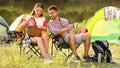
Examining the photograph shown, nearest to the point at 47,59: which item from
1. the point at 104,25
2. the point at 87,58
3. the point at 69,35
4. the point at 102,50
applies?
the point at 69,35

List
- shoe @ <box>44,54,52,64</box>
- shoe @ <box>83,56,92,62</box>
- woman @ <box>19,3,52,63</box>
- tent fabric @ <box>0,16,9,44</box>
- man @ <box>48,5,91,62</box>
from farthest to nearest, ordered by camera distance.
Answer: tent fabric @ <box>0,16,9,44</box>
shoe @ <box>83,56,92,62</box>
man @ <box>48,5,91,62</box>
woman @ <box>19,3,52,63</box>
shoe @ <box>44,54,52,64</box>

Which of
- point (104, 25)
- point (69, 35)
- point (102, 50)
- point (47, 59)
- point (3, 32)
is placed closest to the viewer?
point (47, 59)

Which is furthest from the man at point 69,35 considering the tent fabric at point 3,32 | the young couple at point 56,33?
the tent fabric at point 3,32

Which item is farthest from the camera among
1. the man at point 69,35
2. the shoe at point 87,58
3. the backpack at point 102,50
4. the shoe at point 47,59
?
the backpack at point 102,50

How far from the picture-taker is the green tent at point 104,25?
7.20 meters

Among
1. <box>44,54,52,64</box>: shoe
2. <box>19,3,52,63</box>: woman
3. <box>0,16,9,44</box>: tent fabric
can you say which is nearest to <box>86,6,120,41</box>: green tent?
<box>19,3,52,63</box>: woman

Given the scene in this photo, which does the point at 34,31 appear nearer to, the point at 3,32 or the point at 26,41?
the point at 26,41

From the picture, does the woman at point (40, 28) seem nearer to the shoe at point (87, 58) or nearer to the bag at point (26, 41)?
the bag at point (26, 41)

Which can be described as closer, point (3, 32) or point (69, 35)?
point (69, 35)

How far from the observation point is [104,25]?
24.4 feet

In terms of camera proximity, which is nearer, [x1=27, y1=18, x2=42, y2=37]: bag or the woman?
the woman

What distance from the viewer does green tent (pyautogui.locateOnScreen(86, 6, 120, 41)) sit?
7199mm

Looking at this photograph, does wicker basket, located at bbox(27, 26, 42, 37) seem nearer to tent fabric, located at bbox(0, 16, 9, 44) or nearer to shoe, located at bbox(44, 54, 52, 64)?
shoe, located at bbox(44, 54, 52, 64)

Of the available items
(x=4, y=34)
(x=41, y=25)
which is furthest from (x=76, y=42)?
(x=4, y=34)
